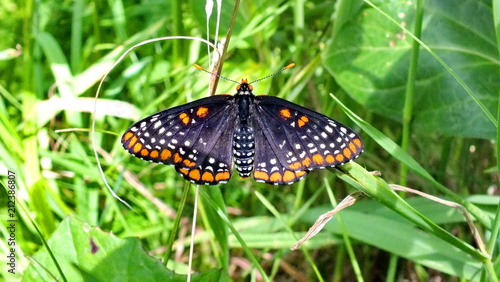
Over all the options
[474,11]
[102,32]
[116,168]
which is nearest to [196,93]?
[116,168]

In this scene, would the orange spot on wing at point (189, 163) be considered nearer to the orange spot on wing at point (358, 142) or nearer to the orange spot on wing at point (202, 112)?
the orange spot on wing at point (202, 112)

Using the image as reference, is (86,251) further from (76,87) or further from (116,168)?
(76,87)

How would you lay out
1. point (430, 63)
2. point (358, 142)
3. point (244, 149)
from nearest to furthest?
point (358, 142)
point (244, 149)
point (430, 63)

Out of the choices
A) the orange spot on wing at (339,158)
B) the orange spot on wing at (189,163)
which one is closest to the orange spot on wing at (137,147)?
the orange spot on wing at (189,163)

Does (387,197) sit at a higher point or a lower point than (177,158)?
lower

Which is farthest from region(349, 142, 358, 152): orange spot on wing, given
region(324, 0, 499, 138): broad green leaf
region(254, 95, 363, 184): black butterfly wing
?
region(324, 0, 499, 138): broad green leaf

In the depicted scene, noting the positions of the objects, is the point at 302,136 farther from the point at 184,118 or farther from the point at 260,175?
the point at 184,118

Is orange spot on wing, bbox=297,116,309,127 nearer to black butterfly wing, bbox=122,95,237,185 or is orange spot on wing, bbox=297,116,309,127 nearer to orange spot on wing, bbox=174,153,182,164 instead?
black butterfly wing, bbox=122,95,237,185

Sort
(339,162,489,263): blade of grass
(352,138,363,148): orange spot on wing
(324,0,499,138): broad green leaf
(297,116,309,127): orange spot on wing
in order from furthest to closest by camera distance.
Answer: (324,0,499,138): broad green leaf, (297,116,309,127): orange spot on wing, (352,138,363,148): orange spot on wing, (339,162,489,263): blade of grass

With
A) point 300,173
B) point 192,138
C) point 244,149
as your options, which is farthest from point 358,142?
point 192,138
